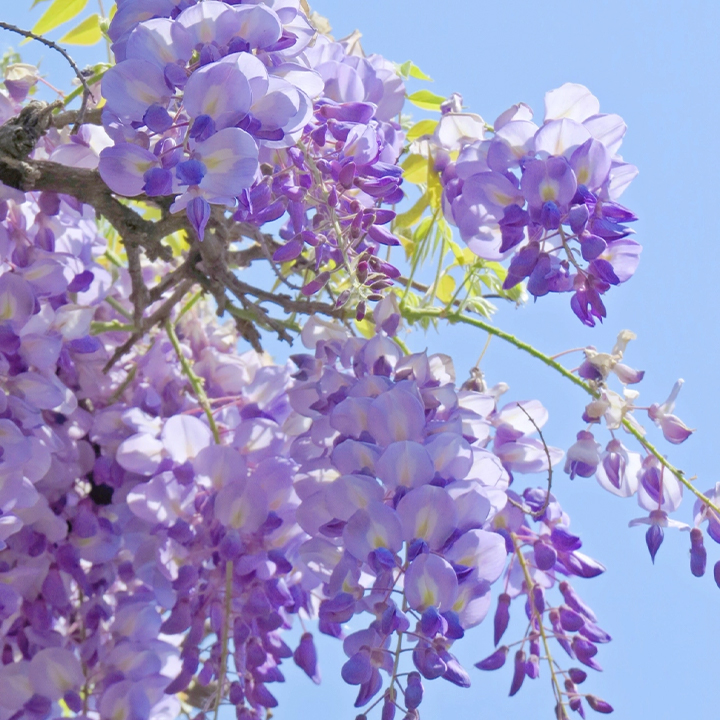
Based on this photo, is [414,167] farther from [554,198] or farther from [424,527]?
[424,527]

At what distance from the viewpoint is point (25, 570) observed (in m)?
0.84

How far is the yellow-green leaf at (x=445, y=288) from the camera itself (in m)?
0.95

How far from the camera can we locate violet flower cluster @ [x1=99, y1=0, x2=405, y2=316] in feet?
1.74

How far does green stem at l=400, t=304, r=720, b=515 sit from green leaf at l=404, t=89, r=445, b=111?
21 cm

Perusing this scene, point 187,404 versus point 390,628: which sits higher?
point 187,404

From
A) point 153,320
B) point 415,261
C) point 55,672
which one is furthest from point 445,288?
point 55,672

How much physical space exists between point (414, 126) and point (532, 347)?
0.92ft

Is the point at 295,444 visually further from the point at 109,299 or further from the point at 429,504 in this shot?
the point at 109,299

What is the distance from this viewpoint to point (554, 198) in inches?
25.1

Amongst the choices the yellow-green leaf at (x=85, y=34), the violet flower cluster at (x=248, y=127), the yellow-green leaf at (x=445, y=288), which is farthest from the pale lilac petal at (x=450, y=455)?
the yellow-green leaf at (x=85, y=34)

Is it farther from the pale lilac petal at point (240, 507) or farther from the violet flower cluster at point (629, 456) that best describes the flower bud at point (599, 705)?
the pale lilac petal at point (240, 507)

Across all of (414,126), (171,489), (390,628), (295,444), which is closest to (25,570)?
(171,489)

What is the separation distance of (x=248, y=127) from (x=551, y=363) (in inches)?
13.8

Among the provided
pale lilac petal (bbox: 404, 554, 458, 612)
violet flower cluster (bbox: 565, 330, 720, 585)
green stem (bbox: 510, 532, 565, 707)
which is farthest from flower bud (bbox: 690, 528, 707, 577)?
pale lilac petal (bbox: 404, 554, 458, 612)
